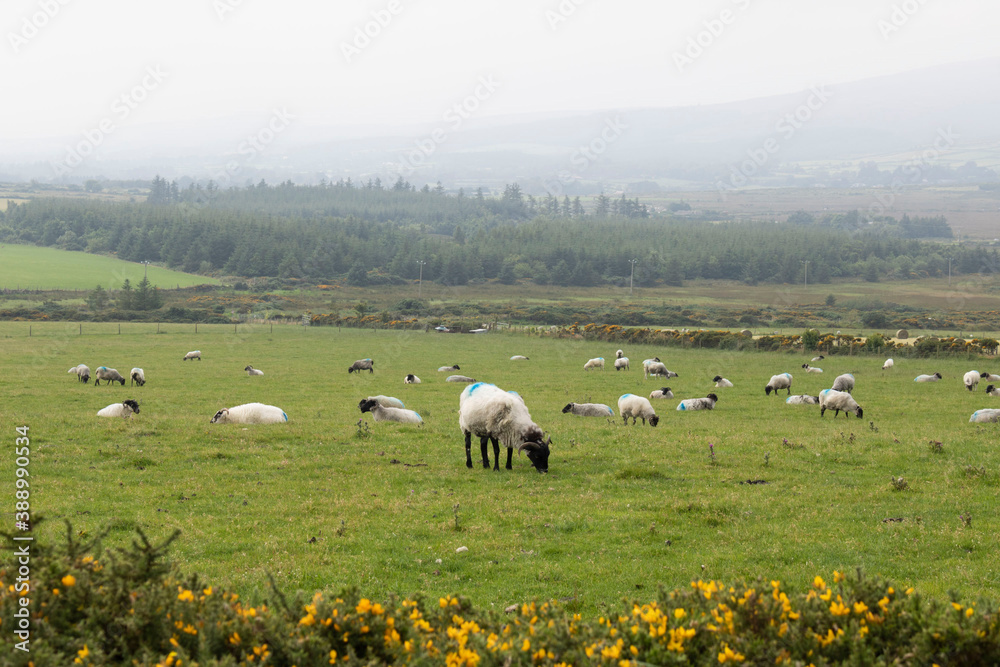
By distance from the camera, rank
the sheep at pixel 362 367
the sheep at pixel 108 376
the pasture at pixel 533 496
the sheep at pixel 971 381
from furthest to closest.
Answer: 1. the sheep at pixel 362 367
2. the sheep at pixel 971 381
3. the sheep at pixel 108 376
4. the pasture at pixel 533 496

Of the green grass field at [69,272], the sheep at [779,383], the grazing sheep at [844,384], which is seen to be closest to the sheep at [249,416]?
the sheep at [779,383]

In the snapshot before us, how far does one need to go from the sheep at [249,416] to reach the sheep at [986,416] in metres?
24.0

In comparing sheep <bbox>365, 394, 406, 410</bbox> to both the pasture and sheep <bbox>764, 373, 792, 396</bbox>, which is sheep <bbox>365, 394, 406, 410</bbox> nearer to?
the pasture

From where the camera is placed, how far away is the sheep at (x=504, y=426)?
16344 mm

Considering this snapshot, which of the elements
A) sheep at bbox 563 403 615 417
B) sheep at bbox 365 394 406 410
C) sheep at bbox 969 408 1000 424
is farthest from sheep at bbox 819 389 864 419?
sheep at bbox 365 394 406 410

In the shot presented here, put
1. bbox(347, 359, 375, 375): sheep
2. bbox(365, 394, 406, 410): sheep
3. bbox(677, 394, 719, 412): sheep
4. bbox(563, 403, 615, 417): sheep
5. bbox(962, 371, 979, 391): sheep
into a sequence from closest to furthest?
1. bbox(365, 394, 406, 410): sheep
2. bbox(563, 403, 615, 417): sheep
3. bbox(677, 394, 719, 412): sheep
4. bbox(962, 371, 979, 391): sheep
5. bbox(347, 359, 375, 375): sheep

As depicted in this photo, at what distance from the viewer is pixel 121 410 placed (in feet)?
81.7

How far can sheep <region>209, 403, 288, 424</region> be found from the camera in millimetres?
23625

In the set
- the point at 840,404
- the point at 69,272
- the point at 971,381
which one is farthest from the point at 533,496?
Result: the point at 69,272

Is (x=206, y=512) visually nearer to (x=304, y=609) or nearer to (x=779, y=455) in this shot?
(x=304, y=609)

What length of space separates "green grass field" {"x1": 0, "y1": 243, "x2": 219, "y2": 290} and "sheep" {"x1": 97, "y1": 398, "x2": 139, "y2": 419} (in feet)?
365

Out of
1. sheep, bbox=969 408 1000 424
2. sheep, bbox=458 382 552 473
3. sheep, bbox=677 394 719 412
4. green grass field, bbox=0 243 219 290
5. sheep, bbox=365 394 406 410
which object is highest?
green grass field, bbox=0 243 219 290

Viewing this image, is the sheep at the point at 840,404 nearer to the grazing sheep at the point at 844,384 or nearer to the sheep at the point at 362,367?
the grazing sheep at the point at 844,384

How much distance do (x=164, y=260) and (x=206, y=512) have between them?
179234 mm
